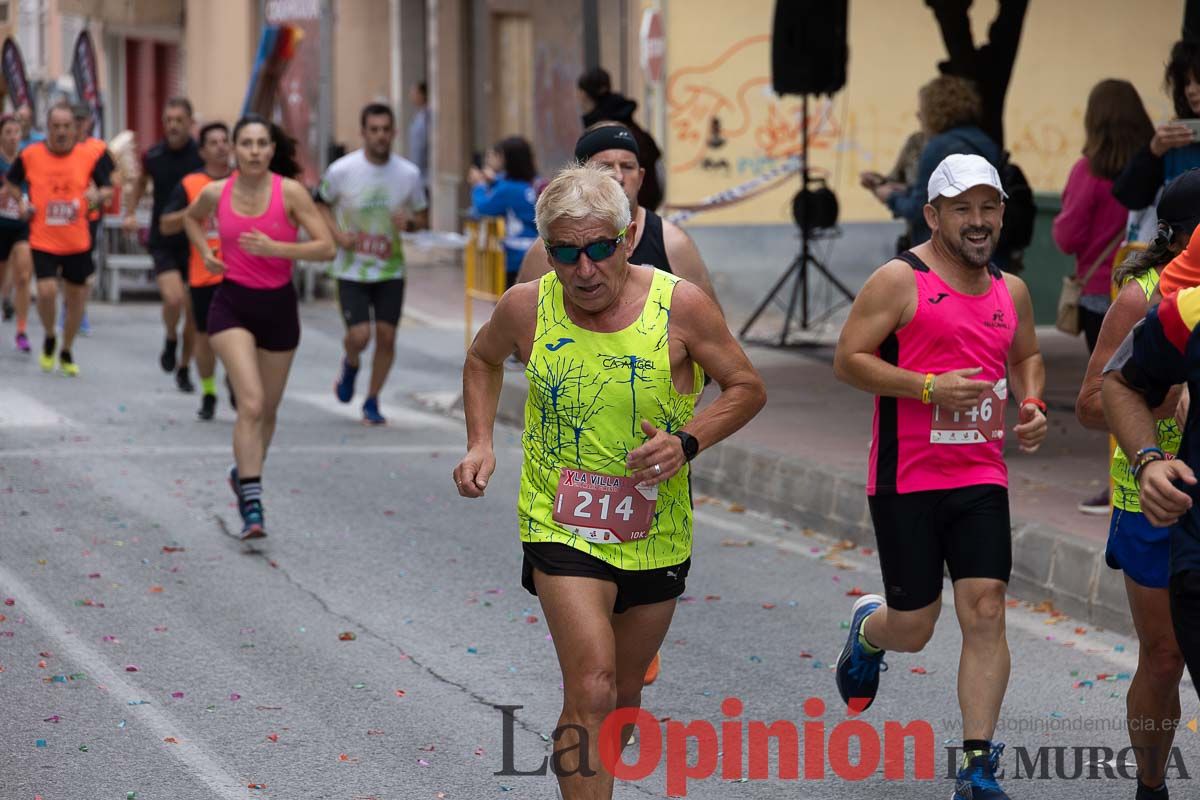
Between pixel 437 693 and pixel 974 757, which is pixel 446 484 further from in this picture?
pixel 974 757

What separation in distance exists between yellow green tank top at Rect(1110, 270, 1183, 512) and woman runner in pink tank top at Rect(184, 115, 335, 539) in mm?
4890

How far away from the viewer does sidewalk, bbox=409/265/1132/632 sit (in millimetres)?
8172

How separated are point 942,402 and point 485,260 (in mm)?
11837

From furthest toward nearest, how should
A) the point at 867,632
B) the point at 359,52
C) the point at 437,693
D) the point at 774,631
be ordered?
the point at 359,52, the point at 774,631, the point at 437,693, the point at 867,632

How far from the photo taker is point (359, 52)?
105ft

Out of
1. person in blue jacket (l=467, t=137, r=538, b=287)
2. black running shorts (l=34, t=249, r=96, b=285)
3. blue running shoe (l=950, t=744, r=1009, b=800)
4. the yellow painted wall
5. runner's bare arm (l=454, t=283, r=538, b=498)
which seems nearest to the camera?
runner's bare arm (l=454, t=283, r=538, b=498)

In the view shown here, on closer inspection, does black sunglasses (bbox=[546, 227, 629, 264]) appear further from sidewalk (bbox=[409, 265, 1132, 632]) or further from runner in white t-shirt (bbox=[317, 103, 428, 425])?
runner in white t-shirt (bbox=[317, 103, 428, 425])

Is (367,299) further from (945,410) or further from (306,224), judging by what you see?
(945,410)

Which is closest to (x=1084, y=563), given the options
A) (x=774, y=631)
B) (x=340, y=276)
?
(x=774, y=631)

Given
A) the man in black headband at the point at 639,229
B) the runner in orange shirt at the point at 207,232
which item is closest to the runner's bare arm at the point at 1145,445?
the man in black headband at the point at 639,229

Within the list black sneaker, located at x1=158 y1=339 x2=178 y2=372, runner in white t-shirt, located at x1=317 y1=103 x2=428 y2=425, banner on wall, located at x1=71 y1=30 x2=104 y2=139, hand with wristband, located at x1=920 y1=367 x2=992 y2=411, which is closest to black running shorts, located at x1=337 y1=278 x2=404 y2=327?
runner in white t-shirt, located at x1=317 y1=103 x2=428 y2=425

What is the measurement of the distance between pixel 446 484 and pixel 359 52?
71.9 feet

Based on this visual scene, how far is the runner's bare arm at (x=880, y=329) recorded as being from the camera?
573 centimetres

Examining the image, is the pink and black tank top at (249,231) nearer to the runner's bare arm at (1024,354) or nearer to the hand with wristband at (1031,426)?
the runner's bare arm at (1024,354)
